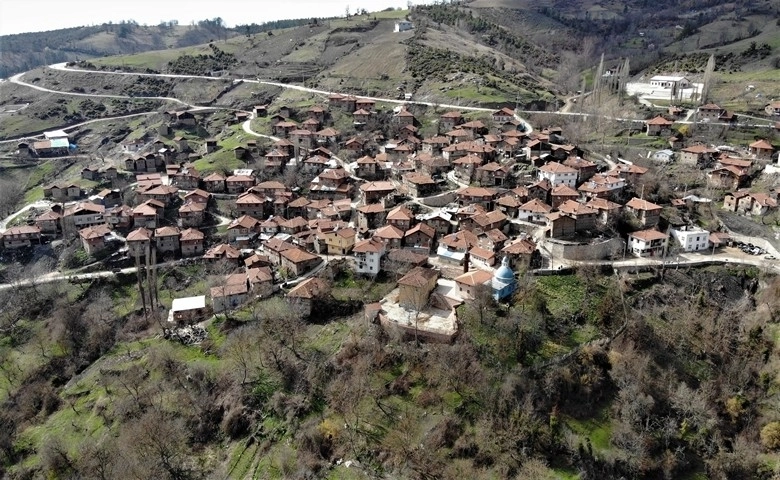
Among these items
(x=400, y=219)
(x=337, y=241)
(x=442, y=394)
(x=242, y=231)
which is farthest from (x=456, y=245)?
(x=242, y=231)

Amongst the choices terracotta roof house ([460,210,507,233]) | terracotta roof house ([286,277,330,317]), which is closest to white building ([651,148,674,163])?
terracotta roof house ([460,210,507,233])

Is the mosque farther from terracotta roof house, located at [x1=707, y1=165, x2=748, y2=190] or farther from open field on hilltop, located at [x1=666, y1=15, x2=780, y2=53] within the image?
open field on hilltop, located at [x1=666, y1=15, x2=780, y2=53]

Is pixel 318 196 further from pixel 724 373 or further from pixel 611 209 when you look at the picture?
pixel 724 373

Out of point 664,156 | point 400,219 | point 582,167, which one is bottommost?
point 400,219

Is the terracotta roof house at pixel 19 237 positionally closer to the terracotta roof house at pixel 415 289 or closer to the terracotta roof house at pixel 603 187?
the terracotta roof house at pixel 415 289

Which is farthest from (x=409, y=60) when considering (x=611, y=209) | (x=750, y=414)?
(x=750, y=414)

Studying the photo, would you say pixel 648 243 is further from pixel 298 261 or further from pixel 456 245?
pixel 298 261
